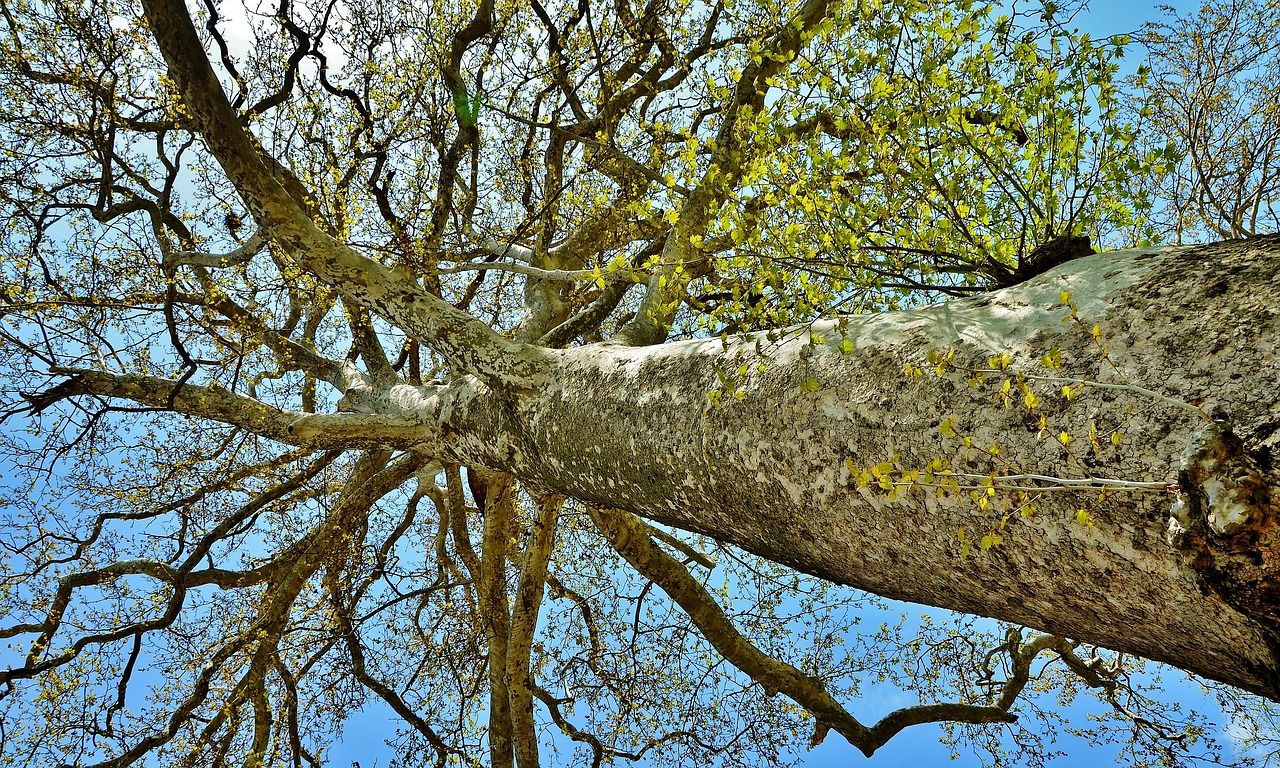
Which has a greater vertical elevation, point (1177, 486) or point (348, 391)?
point (348, 391)

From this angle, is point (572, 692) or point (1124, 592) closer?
point (1124, 592)

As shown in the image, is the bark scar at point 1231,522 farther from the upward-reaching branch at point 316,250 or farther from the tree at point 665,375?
the upward-reaching branch at point 316,250

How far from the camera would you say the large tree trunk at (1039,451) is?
108cm

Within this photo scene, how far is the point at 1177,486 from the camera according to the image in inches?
42.5

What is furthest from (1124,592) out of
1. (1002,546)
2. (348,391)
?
(348,391)

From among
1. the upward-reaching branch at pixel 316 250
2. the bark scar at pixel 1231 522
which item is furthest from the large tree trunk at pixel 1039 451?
the upward-reaching branch at pixel 316 250

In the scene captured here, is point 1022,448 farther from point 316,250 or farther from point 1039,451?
point 316,250

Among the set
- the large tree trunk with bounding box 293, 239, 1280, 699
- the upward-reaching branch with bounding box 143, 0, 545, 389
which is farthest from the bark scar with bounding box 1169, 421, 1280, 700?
the upward-reaching branch with bounding box 143, 0, 545, 389

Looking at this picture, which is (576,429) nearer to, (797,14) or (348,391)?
(797,14)

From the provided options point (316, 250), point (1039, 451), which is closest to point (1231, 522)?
point (1039, 451)

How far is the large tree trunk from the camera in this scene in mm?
1079

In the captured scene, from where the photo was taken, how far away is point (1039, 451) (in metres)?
1.28

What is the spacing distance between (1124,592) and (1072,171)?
1800mm

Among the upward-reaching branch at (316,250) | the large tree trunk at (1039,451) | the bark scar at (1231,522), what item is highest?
the upward-reaching branch at (316,250)
